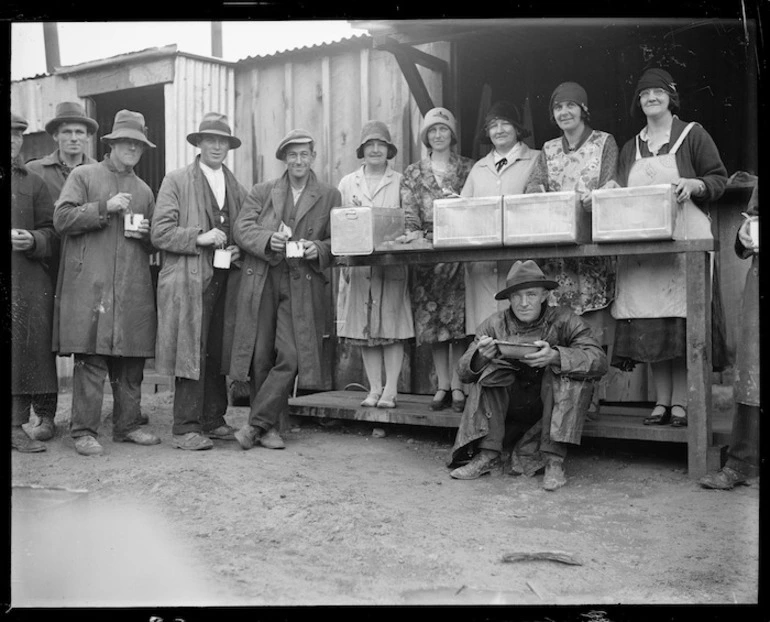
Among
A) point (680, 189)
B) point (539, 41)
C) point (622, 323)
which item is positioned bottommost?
point (622, 323)

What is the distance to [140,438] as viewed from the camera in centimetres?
607

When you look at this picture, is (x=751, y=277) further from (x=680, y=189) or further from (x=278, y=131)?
(x=278, y=131)

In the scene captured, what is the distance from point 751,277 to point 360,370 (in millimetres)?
3561

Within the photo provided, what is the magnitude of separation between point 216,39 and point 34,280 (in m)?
2.01

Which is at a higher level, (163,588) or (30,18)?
(30,18)

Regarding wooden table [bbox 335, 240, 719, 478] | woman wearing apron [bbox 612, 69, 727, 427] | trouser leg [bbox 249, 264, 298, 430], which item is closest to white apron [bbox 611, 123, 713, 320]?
woman wearing apron [bbox 612, 69, 727, 427]

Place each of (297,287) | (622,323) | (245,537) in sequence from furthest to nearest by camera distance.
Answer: (297,287), (622,323), (245,537)

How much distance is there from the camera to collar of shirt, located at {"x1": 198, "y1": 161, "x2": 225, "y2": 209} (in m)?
6.27

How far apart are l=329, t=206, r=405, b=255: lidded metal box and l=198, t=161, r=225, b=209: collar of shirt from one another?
0.81m

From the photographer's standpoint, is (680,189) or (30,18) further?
(680,189)

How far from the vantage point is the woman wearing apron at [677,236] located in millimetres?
5402

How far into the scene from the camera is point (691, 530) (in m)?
4.72

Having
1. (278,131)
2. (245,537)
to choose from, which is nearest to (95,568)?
(245,537)

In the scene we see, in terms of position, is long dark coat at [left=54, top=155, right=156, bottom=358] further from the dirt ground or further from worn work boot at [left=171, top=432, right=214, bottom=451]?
the dirt ground
